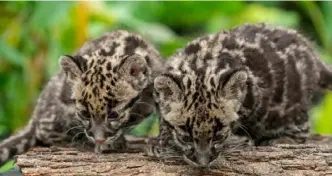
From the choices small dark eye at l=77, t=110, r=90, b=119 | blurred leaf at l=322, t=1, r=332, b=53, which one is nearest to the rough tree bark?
small dark eye at l=77, t=110, r=90, b=119

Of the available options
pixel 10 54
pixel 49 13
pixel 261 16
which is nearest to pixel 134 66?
pixel 49 13

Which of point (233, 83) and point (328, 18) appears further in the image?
point (328, 18)

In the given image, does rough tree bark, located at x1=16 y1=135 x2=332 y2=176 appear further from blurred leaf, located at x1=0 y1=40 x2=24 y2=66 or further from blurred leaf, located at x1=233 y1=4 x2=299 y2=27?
blurred leaf, located at x1=233 y1=4 x2=299 y2=27

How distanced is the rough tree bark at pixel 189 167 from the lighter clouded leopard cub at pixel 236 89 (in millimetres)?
133

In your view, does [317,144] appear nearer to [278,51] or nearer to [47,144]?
[278,51]

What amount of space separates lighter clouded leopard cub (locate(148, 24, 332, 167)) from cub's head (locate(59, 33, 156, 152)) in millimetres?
239

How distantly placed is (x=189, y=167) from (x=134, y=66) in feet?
2.73

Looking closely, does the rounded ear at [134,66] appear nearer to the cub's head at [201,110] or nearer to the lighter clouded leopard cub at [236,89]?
the lighter clouded leopard cub at [236,89]

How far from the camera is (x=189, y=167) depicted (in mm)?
5957

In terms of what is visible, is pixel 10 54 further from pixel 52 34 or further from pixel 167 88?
pixel 167 88

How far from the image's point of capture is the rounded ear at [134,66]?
243 inches

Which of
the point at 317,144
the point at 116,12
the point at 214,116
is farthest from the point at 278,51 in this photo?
the point at 116,12

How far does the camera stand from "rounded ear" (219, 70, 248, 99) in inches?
229

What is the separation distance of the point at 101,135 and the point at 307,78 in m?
1.76
